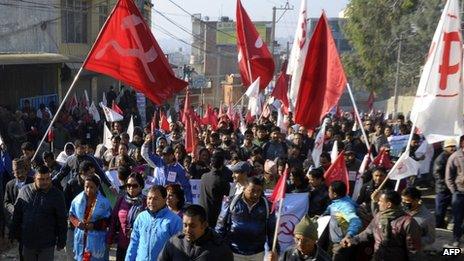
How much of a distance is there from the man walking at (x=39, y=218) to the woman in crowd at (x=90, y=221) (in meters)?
0.16

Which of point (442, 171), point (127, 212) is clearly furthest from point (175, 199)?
point (442, 171)

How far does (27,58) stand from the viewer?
1742 centimetres

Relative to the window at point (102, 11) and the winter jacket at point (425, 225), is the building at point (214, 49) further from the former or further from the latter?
the winter jacket at point (425, 225)

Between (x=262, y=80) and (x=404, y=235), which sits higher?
(x=262, y=80)

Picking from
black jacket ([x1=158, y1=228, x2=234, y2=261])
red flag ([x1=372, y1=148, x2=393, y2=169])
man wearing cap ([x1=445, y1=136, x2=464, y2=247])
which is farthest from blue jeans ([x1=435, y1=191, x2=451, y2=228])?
black jacket ([x1=158, y1=228, x2=234, y2=261])

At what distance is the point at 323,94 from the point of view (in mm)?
7727

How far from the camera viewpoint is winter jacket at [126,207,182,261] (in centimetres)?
487

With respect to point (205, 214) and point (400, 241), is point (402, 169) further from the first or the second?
point (205, 214)

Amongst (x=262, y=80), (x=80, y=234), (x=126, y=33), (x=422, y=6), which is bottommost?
(x=80, y=234)

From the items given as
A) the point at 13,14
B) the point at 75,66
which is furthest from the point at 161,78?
the point at 75,66

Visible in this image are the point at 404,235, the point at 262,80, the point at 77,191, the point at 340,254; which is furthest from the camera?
the point at 262,80

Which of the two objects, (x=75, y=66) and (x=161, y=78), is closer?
(x=161, y=78)

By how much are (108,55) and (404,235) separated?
13.7 ft

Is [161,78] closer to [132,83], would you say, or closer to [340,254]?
[132,83]
